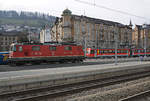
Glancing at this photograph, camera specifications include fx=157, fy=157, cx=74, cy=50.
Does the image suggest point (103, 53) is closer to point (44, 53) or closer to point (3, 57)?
point (44, 53)

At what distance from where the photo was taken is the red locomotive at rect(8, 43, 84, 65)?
2547 cm

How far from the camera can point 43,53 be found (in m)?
27.4

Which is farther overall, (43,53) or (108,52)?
(108,52)

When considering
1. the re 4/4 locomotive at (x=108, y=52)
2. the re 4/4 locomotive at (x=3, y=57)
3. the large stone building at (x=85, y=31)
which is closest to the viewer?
the re 4/4 locomotive at (x=3, y=57)

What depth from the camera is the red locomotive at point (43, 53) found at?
25466mm

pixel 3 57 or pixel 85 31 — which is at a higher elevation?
pixel 85 31

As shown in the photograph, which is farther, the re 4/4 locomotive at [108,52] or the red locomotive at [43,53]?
the re 4/4 locomotive at [108,52]

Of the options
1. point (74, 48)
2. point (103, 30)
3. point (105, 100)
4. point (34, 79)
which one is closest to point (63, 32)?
point (103, 30)

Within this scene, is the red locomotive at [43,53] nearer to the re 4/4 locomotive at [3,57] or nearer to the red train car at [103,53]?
the re 4/4 locomotive at [3,57]

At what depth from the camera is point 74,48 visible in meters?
30.6

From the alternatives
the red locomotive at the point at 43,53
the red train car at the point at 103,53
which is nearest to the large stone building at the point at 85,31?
the red train car at the point at 103,53

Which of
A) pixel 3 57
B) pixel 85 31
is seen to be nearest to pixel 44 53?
pixel 3 57

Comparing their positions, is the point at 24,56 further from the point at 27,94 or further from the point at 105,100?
the point at 105,100

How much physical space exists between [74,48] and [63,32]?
130ft
